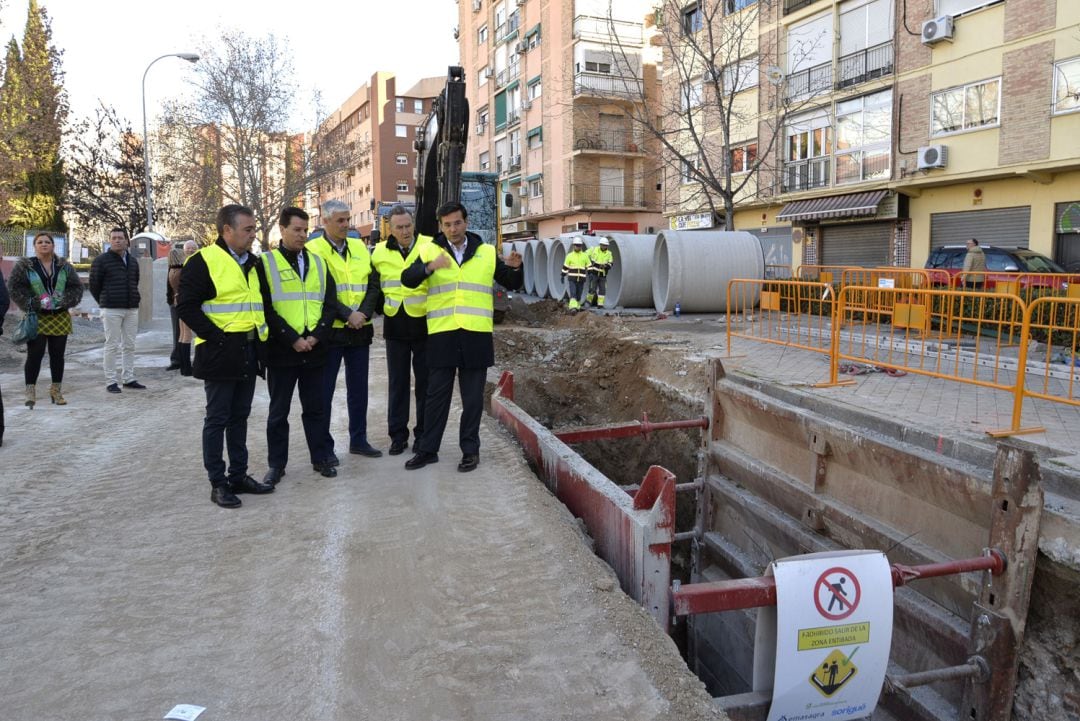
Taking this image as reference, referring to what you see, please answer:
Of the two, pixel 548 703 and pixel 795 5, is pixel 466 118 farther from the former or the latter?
pixel 795 5

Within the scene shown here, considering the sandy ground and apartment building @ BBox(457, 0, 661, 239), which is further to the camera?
apartment building @ BBox(457, 0, 661, 239)

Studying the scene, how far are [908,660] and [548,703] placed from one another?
3255 mm

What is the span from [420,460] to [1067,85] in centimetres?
1889

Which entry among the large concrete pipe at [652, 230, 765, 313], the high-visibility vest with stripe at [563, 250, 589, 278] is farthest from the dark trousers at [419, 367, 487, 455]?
the high-visibility vest with stripe at [563, 250, 589, 278]

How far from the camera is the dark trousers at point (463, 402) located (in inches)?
210

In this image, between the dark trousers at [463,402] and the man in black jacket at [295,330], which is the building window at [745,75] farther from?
the man in black jacket at [295,330]

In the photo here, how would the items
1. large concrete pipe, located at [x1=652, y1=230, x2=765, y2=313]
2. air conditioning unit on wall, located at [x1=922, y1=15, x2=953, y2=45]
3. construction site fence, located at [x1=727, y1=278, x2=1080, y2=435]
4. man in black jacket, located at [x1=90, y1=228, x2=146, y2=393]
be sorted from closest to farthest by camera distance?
construction site fence, located at [x1=727, y1=278, x2=1080, y2=435] → man in black jacket, located at [x1=90, y1=228, x2=146, y2=393] → large concrete pipe, located at [x1=652, y1=230, x2=765, y2=313] → air conditioning unit on wall, located at [x1=922, y1=15, x2=953, y2=45]

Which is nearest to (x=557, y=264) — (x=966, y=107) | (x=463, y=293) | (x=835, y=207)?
(x=835, y=207)

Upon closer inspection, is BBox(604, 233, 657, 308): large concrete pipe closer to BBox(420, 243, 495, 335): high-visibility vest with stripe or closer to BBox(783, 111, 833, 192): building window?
BBox(783, 111, 833, 192): building window

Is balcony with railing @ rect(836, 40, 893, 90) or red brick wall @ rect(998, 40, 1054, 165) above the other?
balcony with railing @ rect(836, 40, 893, 90)

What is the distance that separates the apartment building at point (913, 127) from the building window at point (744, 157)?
2.10 ft

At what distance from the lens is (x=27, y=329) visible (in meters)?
7.22

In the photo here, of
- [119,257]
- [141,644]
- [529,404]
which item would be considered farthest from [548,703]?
[119,257]

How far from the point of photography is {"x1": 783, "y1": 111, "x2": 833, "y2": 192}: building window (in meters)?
24.4
